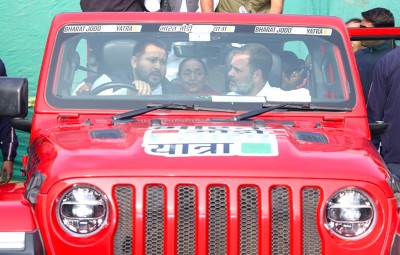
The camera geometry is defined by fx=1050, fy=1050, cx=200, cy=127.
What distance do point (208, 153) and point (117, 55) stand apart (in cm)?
130

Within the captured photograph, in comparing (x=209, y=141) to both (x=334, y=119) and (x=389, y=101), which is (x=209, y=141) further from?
(x=389, y=101)

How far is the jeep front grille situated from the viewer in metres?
4.14

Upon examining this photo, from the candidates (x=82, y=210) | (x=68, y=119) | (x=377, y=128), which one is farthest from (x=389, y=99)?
(x=82, y=210)

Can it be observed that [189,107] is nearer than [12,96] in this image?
No

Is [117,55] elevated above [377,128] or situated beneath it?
elevated above

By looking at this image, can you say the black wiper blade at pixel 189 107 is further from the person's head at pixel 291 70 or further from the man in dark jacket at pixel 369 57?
the man in dark jacket at pixel 369 57

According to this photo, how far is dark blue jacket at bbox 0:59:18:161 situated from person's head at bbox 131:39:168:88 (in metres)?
2.23

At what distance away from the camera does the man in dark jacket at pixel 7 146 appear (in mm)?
7309

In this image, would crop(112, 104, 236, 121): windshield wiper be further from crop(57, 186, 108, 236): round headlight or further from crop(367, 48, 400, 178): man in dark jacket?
crop(367, 48, 400, 178): man in dark jacket

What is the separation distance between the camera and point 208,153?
4.32 m

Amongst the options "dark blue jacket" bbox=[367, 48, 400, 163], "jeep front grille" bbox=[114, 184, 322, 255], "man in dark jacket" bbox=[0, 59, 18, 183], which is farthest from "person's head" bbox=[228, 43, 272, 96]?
"man in dark jacket" bbox=[0, 59, 18, 183]

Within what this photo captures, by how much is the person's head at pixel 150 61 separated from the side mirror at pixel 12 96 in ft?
2.16

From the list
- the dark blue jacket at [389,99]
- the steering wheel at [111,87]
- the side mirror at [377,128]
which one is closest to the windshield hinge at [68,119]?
the steering wheel at [111,87]

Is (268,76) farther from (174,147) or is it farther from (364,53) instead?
(364,53)
